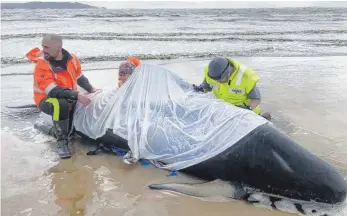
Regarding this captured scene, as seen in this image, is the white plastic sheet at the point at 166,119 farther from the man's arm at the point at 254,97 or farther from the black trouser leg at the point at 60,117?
the man's arm at the point at 254,97

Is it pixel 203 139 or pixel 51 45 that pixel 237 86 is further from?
pixel 51 45

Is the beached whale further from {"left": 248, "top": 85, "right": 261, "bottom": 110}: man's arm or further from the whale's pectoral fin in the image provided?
{"left": 248, "top": 85, "right": 261, "bottom": 110}: man's arm

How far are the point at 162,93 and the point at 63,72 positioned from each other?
5.05 ft

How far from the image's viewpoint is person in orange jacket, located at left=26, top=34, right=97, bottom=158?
16.8 feet

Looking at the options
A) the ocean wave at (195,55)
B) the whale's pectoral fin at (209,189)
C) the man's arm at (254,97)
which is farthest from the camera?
the ocean wave at (195,55)

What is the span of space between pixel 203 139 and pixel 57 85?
2.30 meters

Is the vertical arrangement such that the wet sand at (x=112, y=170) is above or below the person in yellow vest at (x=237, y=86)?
below

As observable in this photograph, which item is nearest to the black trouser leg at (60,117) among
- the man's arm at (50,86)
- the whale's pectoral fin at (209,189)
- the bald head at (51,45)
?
the man's arm at (50,86)

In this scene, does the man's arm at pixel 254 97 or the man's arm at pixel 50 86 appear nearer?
the man's arm at pixel 50 86

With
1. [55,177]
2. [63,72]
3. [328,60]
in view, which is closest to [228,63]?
[63,72]

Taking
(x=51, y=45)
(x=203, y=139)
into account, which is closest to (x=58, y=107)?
(x=51, y=45)

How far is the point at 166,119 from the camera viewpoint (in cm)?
471

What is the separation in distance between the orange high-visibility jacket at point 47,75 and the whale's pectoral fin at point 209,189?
2.25 metres

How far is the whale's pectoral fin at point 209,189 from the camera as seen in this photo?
402 centimetres
